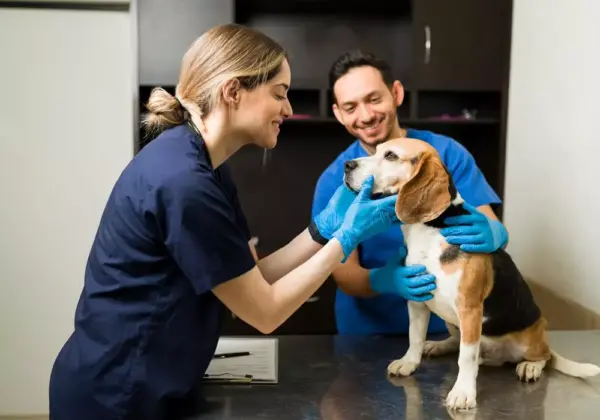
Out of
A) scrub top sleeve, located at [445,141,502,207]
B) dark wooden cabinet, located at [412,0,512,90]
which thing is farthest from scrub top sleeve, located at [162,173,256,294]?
dark wooden cabinet, located at [412,0,512,90]

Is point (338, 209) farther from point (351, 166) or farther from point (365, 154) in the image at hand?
point (365, 154)

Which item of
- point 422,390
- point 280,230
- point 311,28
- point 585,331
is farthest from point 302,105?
point 422,390

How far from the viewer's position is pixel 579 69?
1.98 m

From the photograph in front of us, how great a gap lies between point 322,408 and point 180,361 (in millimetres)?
285

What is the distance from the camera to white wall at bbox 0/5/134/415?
8.92ft

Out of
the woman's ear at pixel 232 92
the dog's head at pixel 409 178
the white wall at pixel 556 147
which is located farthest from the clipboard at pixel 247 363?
the white wall at pixel 556 147

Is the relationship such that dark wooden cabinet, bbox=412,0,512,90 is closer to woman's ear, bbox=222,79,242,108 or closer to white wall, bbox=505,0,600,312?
white wall, bbox=505,0,600,312

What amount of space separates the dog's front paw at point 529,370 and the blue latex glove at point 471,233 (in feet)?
0.89

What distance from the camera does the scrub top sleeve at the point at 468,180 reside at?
1737 mm

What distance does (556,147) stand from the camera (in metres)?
2.15

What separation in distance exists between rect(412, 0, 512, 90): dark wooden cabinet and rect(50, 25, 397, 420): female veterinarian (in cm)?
146

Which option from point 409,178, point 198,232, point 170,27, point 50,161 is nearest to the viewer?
point 198,232

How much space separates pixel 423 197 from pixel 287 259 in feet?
1.30

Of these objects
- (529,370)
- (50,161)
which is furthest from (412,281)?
(50,161)
